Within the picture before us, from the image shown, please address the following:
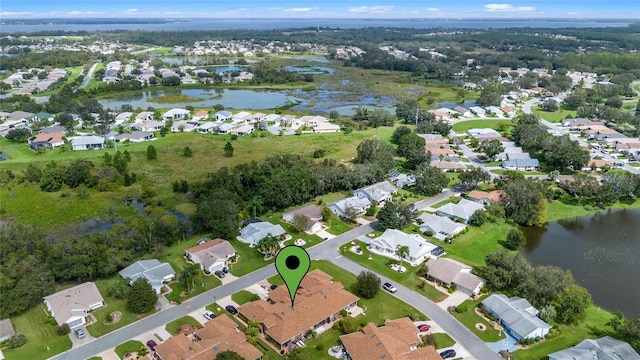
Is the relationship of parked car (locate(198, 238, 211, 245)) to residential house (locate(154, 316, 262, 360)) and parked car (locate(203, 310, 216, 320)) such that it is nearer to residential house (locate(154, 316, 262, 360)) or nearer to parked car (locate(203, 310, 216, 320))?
parked car (locate(203, 310, 216, 320))

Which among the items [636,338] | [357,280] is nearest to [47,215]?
[357,280]

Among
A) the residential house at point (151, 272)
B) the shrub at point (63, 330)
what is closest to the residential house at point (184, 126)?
the residential house at point (151, 272)

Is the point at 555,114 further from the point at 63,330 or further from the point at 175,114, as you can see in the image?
the point at 63,330

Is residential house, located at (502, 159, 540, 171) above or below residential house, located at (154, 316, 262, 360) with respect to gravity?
above

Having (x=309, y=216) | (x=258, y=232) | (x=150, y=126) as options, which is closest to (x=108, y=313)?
(x=258, y=232)

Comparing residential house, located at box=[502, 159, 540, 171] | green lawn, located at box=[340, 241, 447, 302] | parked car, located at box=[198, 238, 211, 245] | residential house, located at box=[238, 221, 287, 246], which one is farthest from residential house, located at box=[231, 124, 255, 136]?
residential house, located at box=[502, 159, 540, 171]
